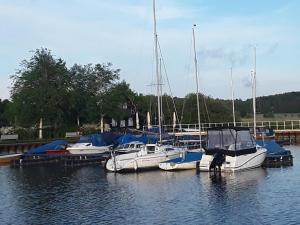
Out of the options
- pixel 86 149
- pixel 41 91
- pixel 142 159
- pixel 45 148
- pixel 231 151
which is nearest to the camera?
Result: pixel 231 151

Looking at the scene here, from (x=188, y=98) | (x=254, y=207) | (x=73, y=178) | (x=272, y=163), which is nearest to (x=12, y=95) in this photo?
(x=188, y=98)

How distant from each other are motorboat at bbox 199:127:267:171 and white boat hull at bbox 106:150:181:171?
532 cm

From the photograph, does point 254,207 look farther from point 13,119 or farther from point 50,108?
point 13,119

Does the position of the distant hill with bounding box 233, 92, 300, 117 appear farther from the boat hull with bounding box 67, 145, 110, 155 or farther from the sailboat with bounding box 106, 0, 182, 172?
the sailboat with bounding box 106, 0, 182, 172

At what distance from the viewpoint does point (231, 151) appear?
48.7 m

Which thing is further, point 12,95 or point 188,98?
point 188,98

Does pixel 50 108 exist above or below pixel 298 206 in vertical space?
above

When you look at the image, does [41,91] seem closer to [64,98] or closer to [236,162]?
[64,98]

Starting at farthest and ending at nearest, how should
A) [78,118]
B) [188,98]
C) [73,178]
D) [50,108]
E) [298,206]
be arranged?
[188,98], [78,118], [50,108], [73,178], [298,206]

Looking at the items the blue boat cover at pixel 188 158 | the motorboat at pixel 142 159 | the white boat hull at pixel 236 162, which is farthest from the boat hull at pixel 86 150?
the white boat hull at pixel 236 162

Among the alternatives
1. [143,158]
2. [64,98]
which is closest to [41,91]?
[64,98]

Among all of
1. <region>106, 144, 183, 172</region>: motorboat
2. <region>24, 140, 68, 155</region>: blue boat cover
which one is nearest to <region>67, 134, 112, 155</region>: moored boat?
<region>24, 140, 68, 155</region>: blue boat cover

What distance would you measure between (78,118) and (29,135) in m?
11.8

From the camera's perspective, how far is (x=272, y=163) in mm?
54094
